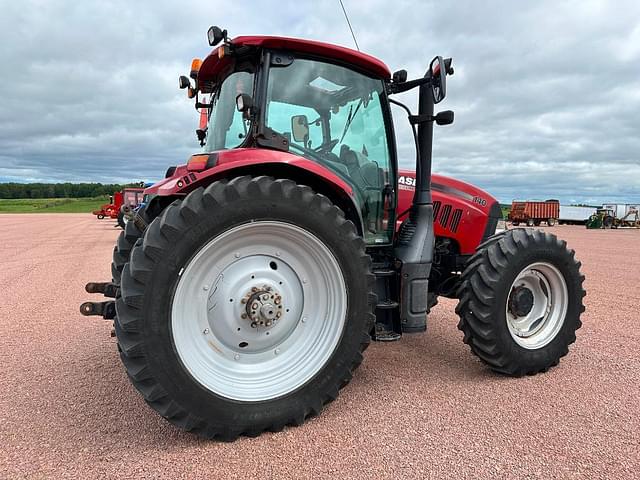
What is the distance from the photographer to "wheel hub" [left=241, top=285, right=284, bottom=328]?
2.85 meters

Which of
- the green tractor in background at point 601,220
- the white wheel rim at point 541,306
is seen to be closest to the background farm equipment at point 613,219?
the green tractor in background at point 601,220

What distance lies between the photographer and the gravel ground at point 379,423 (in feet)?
7.80

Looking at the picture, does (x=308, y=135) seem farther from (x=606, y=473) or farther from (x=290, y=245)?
(x=606, y=473)

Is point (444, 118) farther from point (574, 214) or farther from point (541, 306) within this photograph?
point (574, 214)

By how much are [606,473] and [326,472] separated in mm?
1414

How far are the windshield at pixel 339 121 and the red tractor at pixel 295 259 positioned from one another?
1cm

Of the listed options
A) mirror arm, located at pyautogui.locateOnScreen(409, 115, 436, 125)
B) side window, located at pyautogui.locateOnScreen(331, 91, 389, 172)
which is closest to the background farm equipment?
mirror arm, located at pyautogui.locateOnScreen(409, 115, 436, 125)

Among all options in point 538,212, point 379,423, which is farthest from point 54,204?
point 379,423

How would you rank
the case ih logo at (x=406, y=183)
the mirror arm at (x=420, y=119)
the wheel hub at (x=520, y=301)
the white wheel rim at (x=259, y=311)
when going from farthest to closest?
the case ih logo at (x=406, y=183) → the wheel hub at (x=520, y=301) → the mirror arm at (x=420, y=119) → the white wheel rim at (x=259, y=311)

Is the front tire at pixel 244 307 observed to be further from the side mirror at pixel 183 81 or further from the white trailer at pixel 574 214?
the white trailer at pixel 574 214

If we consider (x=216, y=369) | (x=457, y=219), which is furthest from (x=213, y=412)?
(x=457, y=219)

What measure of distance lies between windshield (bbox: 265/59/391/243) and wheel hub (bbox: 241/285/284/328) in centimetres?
102

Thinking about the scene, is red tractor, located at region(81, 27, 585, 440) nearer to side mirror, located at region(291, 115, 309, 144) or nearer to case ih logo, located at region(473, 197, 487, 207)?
side mirror, located at region(291, 115, 309, 144)

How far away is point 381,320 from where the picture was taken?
3.44 metres
